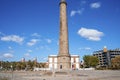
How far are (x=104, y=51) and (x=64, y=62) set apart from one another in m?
87.4

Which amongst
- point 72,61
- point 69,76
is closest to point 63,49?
point 69,76

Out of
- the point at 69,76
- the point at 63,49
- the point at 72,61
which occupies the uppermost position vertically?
the point at 63,49

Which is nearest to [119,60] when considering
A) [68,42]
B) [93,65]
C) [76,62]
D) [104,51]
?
[93,65]

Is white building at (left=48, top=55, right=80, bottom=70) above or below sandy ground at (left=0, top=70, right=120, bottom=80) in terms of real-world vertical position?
above

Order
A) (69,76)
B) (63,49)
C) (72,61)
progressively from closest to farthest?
(69,76), (63,49), (72,61)

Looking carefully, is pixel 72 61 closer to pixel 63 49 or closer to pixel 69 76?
pixel 63 49

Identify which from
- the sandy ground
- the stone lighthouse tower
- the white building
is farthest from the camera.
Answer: the white building

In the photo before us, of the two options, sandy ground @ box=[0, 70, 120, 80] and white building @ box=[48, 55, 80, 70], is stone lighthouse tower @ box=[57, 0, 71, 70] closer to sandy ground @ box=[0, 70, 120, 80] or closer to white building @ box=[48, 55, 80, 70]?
sandy ground @ box=[0, 70, 120, 80]

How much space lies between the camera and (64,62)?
197 feet

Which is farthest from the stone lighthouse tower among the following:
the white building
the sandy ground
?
the white building

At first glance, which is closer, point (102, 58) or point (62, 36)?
point (62, 36)

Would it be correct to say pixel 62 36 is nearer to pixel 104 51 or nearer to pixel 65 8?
pixel 65 8

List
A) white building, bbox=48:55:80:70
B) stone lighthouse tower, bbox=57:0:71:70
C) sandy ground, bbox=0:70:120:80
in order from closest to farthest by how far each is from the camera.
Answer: sandy ground, bbox=0:70:120:80, stone lighthouse tower, bbox=57:0:71:70, white building, bbox=48:55:80:70

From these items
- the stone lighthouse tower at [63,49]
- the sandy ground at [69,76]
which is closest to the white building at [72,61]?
the stone lighthouse tower at [63,49]
